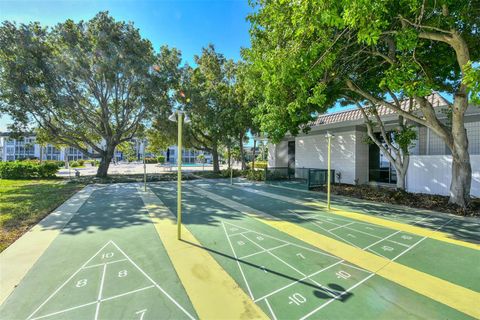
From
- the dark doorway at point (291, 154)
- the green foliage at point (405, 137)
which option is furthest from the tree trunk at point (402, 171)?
the dark doorway at point (291, 154)

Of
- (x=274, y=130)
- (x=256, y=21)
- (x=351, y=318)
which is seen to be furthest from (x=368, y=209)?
(x=256, y=21)

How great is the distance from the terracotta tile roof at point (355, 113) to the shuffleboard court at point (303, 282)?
901 centimetres

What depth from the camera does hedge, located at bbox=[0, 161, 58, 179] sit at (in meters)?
17.0

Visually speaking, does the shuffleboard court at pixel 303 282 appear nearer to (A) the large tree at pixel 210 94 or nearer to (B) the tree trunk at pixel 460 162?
(B) the tree trunk at pixel 460 162

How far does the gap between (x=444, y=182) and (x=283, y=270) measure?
1044cm

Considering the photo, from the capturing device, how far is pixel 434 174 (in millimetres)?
10266

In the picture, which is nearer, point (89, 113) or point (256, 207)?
point (256, 207)

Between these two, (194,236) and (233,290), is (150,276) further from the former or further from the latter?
(194,236)

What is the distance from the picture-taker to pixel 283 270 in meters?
3.64

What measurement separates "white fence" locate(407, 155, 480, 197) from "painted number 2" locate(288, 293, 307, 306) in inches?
417

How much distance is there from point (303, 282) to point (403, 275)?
1.64 m

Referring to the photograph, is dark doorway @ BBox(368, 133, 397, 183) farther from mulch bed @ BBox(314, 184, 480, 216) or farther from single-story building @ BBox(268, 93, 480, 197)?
mulch bed @ BBox(314, 184, 480, 216)

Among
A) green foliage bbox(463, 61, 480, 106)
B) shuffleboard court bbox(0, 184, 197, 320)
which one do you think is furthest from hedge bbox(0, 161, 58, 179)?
green foliage bbox(463, 61, 480, 106)

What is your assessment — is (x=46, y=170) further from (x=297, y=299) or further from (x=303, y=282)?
(x=297, y=299)
